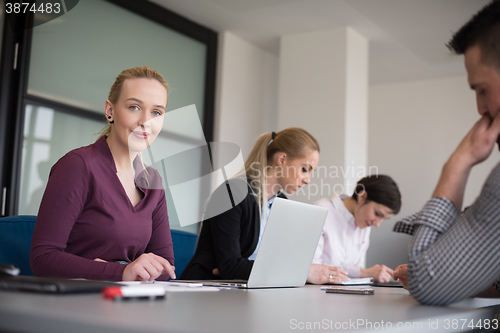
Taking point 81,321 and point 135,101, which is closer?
point 81,321

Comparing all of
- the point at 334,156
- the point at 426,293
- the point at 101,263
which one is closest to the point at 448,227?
the point at 426,293

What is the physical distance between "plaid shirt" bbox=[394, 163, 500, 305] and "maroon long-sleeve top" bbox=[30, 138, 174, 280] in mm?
705

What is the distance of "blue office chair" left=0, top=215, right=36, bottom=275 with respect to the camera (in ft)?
5.25

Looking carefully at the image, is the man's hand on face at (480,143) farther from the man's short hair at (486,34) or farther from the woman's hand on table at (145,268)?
the woman's hand on table at (145,268)

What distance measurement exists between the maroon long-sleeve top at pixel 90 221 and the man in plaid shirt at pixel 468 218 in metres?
0.71

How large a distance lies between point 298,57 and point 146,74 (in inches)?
114

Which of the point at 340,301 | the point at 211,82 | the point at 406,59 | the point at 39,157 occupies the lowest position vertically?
the point at 340,301

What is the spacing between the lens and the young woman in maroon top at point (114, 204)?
1194mm

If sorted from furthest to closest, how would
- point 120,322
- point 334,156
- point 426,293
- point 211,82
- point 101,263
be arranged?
point 211,82, point 334,156, point 101,263, point 426,293, point 120,322

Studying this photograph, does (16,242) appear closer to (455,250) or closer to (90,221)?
(90,221)

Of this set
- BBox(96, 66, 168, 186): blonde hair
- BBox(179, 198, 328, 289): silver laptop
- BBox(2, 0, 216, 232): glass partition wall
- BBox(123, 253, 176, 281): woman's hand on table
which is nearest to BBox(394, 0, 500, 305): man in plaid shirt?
BBox(179, 198, 328, 289): silver laptop

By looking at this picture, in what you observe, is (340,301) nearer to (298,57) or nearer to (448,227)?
(448,227)

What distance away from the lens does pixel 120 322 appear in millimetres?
523

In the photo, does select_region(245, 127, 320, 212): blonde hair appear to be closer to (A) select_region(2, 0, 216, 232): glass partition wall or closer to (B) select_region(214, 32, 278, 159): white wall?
(A) select_region(2, 0, 216, 232): glass partition wall
